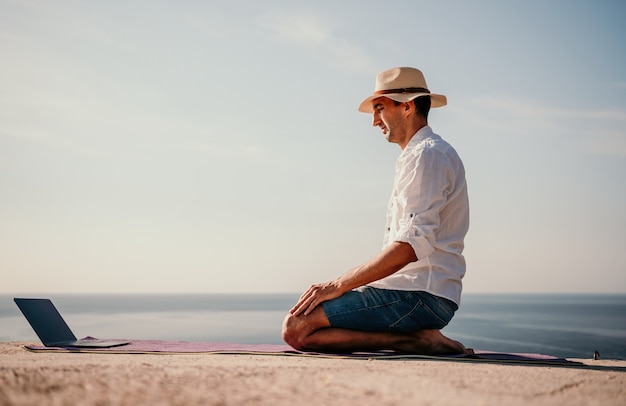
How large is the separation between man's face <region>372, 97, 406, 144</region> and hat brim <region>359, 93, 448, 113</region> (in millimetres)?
61

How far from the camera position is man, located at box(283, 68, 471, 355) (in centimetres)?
361

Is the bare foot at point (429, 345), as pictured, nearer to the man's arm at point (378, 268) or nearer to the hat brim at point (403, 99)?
the man's arm at point (378, 268)

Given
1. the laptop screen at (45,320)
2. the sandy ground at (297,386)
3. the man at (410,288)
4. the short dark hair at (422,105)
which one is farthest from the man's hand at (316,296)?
the laptop screen at (45,320)

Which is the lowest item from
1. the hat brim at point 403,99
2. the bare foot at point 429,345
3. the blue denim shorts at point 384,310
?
the bare foot at point 429,345

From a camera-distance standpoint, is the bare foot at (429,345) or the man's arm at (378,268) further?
the bare foot at (429,345)

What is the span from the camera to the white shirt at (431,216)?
11.7ft

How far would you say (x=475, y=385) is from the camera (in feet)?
7.45

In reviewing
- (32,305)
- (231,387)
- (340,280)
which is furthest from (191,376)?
(32,305)

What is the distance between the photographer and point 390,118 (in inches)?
161

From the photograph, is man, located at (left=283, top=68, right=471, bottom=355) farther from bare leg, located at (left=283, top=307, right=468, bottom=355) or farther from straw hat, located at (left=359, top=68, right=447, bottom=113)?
straw hat, located at (left=359, top=68, right=447, bottom=113)

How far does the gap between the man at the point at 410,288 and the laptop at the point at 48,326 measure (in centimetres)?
141

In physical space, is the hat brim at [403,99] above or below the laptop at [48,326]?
above

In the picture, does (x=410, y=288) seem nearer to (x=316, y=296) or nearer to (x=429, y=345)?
(x=429, y=345)

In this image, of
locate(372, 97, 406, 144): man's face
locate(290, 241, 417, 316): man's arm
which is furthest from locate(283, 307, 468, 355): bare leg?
locate(372, 97, 406, 144): man's face
